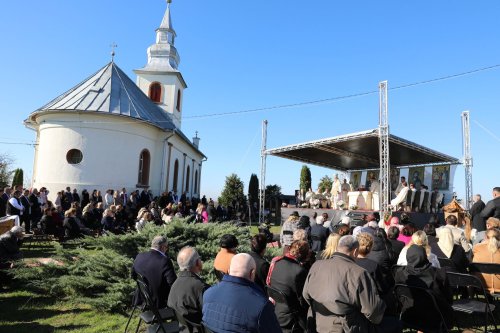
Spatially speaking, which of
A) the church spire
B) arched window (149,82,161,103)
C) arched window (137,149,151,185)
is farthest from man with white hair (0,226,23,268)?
the church spire

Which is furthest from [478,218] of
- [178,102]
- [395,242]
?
[178,102]

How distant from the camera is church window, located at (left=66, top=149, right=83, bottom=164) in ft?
60.9

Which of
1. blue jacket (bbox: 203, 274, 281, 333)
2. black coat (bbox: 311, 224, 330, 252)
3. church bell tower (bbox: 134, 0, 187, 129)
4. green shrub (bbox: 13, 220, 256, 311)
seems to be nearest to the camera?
blue jacket (bbox: 203, 274, 281, 333)

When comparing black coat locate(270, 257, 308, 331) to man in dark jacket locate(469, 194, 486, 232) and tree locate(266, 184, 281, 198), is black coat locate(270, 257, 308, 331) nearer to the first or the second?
man in dark jacket locate(469, 194, 486, 232)

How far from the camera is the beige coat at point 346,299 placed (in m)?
3.08

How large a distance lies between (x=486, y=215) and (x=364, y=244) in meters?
5.70

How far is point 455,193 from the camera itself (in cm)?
1917

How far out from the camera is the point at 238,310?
8.02ft

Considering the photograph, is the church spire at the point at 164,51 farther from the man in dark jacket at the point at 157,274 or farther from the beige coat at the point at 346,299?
the beige coat at the point at 346,299

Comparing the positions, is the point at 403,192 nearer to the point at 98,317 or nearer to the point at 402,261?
the point at 402,261

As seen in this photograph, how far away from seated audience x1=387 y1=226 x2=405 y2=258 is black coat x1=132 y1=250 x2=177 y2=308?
11.0 ft

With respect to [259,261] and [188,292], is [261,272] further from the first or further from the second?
[188,292]

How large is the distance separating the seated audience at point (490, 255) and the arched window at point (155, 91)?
89.6ft

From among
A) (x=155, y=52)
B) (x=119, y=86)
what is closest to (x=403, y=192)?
(x=119, y=86)
